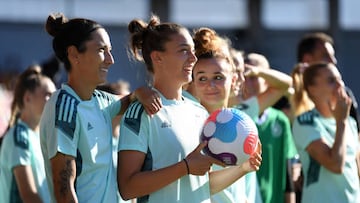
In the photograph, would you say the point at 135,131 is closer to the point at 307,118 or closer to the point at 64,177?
the point at 64,177

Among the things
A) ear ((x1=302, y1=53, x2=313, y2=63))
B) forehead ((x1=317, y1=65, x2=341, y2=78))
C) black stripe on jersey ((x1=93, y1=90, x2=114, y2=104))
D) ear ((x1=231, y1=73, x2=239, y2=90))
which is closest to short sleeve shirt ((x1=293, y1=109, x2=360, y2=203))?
forehead ((x1=317, y1=65, x2=341, y2=78))

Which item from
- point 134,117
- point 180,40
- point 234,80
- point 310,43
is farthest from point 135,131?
point 310,43

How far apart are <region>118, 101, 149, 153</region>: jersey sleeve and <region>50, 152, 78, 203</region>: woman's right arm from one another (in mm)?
262

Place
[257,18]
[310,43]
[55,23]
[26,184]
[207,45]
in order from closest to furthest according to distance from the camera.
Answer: [55,23] < [207,45] < [26,184] < [310,43] < [257,18]

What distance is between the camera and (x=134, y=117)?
4.36 metres

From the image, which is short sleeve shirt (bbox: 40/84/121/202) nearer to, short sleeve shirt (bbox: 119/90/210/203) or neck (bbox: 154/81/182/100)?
short sleeve shirt (bbox: 119/90/210/203)

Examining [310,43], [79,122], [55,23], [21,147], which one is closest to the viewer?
[79,122]

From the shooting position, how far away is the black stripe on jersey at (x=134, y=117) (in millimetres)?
4344

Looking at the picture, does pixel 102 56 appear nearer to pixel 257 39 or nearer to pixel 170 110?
pixel 170 110

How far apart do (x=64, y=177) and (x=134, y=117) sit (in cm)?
44

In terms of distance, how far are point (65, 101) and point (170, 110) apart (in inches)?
20.0

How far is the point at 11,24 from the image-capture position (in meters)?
15.5

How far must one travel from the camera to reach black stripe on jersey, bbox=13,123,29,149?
626cm

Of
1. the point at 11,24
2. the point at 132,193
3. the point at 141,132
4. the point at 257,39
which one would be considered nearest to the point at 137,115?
the point at 141,132
